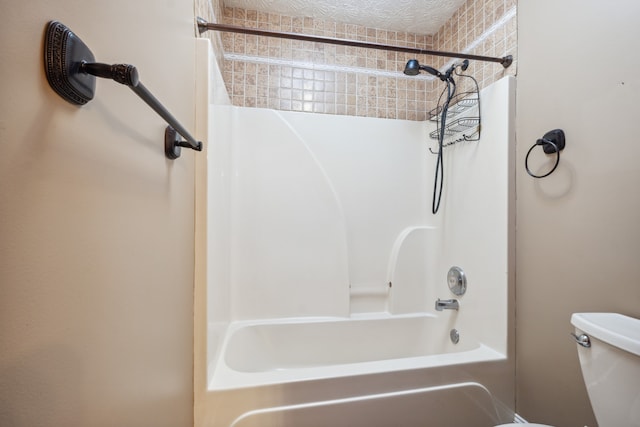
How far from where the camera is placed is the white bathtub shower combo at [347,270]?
43.1 inches

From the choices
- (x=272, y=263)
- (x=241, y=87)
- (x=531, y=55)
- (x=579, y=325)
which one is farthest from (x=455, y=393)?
(x=241, y=87)

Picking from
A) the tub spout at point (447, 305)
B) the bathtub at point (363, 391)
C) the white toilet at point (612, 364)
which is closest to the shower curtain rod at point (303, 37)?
the white toilet at point (612, 364)

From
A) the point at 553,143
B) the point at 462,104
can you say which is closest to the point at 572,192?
the point at 553,143

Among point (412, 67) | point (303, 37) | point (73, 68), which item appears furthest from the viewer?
point (412, 67)

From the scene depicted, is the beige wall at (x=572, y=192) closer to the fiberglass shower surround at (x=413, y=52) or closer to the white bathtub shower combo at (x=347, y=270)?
the white bathtub shower combo at (x=347, y=270)

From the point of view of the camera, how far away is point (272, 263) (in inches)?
70.5

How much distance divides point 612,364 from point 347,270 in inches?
50.0

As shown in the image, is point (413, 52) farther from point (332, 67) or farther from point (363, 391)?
point (363, 391)

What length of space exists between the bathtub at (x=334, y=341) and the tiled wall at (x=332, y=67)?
149 centimetres

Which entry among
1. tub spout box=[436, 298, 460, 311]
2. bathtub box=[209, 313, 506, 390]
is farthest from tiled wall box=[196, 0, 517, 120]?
bathtub box=[209, 313, 506, 390]

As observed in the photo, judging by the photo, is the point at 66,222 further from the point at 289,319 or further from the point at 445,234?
the point at 445,234

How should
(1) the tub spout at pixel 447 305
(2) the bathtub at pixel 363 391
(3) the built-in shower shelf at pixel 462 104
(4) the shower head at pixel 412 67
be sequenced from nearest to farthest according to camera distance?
(2) the bathtub at pixel 363 391
(4) the shower head at pixel 412 67
(3) the built-in shower shelf at pixel 462 104
(1) the tub spout at pixel 447 305

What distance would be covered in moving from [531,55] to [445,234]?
1068 mm

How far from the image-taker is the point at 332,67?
1.96m
